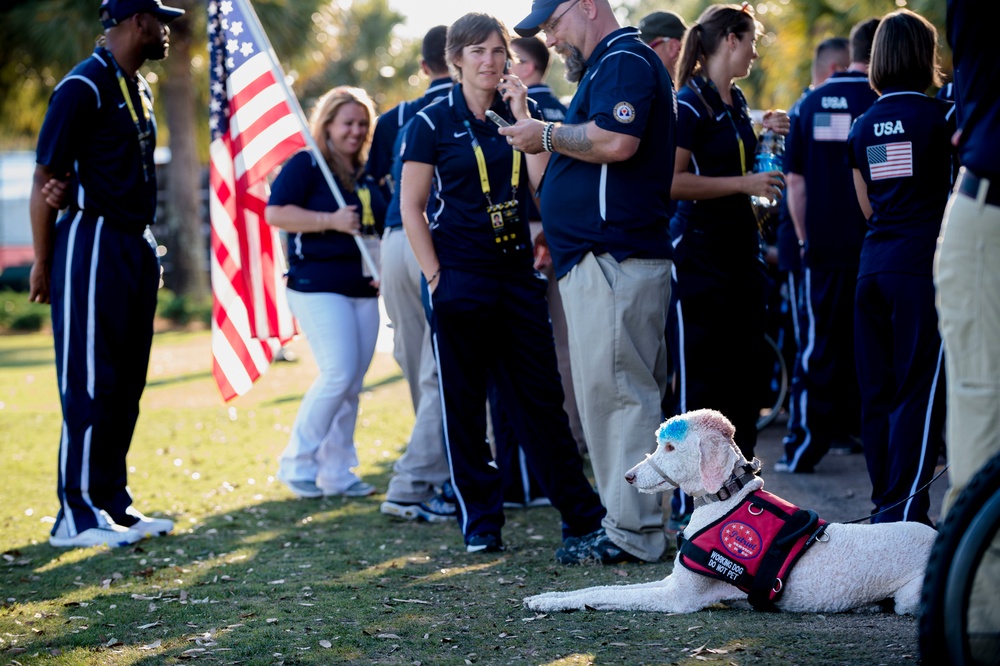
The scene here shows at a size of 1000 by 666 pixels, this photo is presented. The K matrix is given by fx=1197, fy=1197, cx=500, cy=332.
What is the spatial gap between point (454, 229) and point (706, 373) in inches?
56.0

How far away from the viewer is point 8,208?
142 ft

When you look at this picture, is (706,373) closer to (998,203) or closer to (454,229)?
(454,229)

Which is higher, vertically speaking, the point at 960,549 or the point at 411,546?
the point at 960,549

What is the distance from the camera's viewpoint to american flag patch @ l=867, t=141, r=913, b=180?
486 centimetres

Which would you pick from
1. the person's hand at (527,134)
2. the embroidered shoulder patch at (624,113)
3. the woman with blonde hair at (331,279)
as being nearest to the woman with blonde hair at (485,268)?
the person's hand at (527,134)

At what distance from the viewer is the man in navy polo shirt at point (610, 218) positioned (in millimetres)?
4770

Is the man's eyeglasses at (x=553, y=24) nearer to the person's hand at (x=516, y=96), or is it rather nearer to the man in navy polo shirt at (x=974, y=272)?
the person's hand at (x=516, y=96)

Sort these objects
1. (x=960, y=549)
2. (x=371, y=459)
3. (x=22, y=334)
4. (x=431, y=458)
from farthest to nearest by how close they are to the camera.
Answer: (x=22, y=334) → (x=371, y=459) → (x=431, y=458) → (x=960, y=549)

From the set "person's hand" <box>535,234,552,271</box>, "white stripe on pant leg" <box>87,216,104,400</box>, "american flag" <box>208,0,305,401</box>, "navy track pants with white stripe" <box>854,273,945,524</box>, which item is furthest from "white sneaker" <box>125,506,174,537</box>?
"navy track pants with white stripe" <box>854,273,945,524</box>

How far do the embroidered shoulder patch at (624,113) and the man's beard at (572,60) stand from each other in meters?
0.41

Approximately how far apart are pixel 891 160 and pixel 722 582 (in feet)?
6.16

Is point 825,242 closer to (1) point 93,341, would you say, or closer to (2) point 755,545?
(2) point 755,545

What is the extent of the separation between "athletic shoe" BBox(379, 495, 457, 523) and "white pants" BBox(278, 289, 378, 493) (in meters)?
0.85

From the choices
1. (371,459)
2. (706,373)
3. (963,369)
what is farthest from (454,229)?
(371,459)
